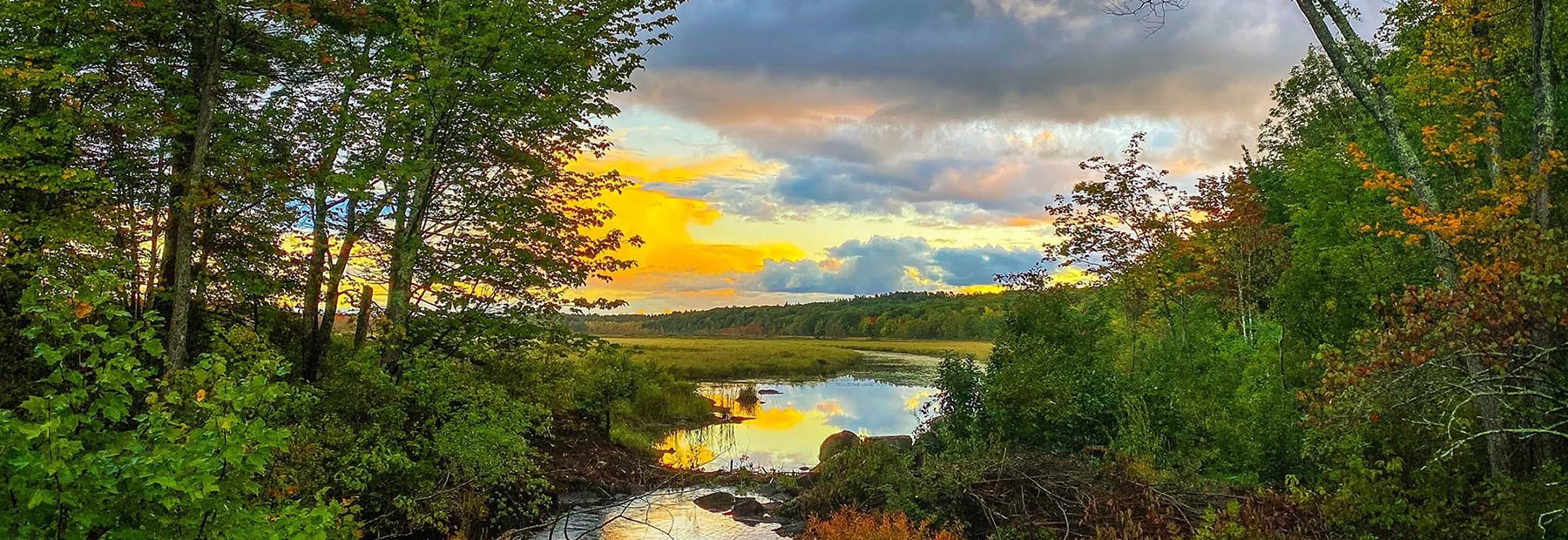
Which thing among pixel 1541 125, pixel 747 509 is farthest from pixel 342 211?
pixel 1541 125

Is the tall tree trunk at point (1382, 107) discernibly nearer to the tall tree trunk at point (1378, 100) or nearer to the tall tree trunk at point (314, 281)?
the tall tree trunk at point (1378, 100)

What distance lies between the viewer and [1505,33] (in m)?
10.4

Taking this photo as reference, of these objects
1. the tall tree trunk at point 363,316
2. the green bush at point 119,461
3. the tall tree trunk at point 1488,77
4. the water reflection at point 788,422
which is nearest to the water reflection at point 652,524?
the water reflection at point 788,422

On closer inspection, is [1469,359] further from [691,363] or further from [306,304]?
[691,363]

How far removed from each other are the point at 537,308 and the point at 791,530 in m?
7.10

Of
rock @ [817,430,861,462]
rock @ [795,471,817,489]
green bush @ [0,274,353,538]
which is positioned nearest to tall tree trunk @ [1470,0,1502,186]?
rock @ [795,471,817,489]

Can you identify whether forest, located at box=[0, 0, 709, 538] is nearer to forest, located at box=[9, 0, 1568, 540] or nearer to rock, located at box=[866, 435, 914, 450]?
forest, located at box=[9, 0, 1568, 540]

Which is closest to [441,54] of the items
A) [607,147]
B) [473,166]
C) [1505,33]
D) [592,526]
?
[473,166]

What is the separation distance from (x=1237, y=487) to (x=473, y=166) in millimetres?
15318

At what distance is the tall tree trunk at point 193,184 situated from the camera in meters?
11.9

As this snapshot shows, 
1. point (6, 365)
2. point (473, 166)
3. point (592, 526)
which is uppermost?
point (473, 166)

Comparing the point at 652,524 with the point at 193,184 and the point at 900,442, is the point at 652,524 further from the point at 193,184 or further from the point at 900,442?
the point at 193,184

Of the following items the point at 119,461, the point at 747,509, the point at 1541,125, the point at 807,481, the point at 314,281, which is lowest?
the point at 747,509

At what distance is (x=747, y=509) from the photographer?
48.9ft
